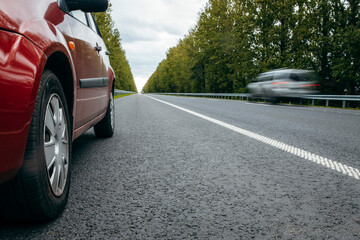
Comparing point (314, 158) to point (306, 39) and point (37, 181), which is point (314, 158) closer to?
point (37, 181)

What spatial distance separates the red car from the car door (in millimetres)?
247

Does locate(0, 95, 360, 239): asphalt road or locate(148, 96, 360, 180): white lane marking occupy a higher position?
locate(148, 96, 360, 180): white lane marking

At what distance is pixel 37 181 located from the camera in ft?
4.84

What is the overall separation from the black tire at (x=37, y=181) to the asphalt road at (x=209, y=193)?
3.6 inches

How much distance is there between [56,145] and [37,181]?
421 millimetres

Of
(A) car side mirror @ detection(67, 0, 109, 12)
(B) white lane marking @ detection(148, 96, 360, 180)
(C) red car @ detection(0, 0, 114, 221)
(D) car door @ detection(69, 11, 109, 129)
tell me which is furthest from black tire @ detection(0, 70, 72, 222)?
(B) white lane marking @ detection(148, 96, 360, 180)

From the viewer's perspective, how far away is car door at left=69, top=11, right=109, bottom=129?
2529 mm

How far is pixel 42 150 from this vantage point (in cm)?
156

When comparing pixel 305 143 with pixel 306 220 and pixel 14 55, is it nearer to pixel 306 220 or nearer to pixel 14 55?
pixel 306 220

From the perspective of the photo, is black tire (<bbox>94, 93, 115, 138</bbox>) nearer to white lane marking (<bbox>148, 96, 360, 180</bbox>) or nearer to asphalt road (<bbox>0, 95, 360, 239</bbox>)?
asphalt road (<bbox>0, 95, 360, 239</bbox>)

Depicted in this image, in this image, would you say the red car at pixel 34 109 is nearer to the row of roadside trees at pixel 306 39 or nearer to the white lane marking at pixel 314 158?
the white lane marking at pixel 314 158

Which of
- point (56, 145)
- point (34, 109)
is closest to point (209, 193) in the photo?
point (56, 145)

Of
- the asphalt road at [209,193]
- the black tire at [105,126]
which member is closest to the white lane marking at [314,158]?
the asphalt road at [209,193]

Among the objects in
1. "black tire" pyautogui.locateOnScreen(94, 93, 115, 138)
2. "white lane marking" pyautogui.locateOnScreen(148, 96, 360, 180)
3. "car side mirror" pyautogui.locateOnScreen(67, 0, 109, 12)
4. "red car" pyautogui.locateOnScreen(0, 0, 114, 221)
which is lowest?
"white lane marking" pyautogui.locateOnScreen(148, 96, 360, 180)
